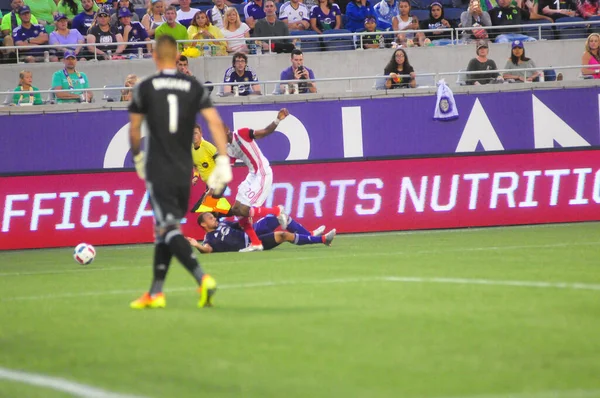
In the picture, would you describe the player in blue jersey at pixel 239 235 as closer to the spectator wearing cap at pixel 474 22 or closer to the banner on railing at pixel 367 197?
the banner on railing at pixel 367 197

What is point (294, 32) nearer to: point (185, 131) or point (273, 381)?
point (185, 131)

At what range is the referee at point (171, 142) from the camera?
9.46m

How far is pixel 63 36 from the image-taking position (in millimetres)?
23156

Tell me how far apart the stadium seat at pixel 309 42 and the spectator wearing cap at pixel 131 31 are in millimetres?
3269

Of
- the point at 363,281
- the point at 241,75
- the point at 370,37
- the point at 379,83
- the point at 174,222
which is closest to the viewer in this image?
the point at 174,222

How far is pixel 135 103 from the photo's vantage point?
9.55 meters

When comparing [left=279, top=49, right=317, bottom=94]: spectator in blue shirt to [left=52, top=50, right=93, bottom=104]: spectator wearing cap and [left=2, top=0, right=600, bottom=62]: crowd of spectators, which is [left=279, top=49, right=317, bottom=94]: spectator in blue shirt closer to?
[left=2, top=0, right=600, bottom=62]: crowd of spectators

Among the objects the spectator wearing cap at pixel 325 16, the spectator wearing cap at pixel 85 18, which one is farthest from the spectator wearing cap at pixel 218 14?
the spectator wearing cap at pixel 85 18

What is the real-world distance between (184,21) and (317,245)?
25.7 feet

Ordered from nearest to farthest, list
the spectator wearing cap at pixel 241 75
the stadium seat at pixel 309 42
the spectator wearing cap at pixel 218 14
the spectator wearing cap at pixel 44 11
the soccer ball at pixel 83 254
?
1. the soccer ball at pixel 83 254
2. the spectator wearing cap at pixel 241 75
3. the spectator wearing cap at pixel 218 14
4. the spectator wearing cap at pixel 44 11
5. the stadium seat at pixel 309 42

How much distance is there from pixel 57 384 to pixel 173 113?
357 cm

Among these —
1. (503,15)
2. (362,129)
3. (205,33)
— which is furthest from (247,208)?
(503,15)

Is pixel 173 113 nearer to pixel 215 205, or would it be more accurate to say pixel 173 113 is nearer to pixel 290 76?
pixel 215 205

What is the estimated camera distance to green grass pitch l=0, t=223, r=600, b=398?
20.4ft
